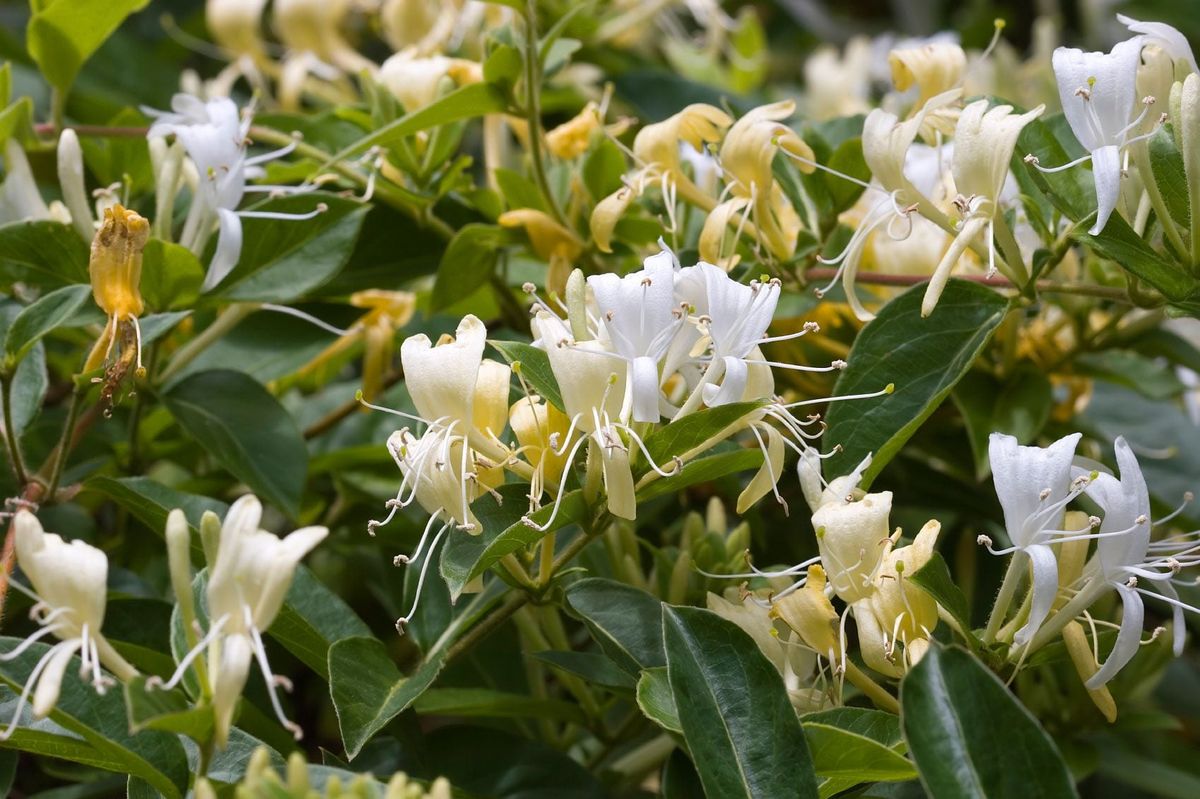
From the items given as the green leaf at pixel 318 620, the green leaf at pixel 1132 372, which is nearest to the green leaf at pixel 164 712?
the green leaf at pixel 318 620

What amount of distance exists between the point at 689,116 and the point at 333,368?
14.1 inches

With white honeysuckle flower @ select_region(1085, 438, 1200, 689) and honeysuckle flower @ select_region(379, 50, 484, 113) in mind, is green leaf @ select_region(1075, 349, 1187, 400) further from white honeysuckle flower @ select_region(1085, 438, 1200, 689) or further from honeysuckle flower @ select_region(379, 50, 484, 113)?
honeysuckle flower @ select_region(379, 50, 484, 113)

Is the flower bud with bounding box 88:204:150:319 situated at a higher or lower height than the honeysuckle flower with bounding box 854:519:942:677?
higher

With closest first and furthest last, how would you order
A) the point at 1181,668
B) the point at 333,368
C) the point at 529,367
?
the point at 529,367
the point at 333,368
the point at 1181,668

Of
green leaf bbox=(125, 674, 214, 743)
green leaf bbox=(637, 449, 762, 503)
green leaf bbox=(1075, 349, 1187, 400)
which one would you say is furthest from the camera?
green leaf bbox=(1075, 349, 1187, 400)

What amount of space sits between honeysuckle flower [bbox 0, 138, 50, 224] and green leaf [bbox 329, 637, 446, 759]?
352 mm

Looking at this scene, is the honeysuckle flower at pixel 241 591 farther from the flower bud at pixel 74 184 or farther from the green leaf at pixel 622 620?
the flower bud at pixel 74 184

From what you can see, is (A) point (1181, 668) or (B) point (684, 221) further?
(A) point (1181, 668)

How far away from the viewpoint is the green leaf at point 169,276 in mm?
→ 700

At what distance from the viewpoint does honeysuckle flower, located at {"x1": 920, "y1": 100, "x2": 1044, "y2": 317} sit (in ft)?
1.99

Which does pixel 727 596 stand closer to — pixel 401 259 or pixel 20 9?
pixel 401 259

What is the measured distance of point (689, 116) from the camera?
74 cm

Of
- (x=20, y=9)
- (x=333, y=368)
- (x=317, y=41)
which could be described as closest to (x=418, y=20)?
(x=317, y=41)

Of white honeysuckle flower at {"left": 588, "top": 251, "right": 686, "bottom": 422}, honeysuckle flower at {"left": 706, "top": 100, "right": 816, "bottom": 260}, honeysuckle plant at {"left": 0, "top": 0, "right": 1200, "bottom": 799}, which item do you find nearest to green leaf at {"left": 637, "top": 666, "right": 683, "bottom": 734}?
honeysuckle plant at {"left": 0, "top": 0, "right": 1200, "bottom": 799}
